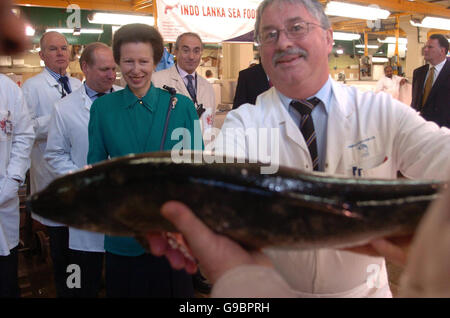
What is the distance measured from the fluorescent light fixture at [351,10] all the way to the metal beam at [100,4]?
445 centimetres

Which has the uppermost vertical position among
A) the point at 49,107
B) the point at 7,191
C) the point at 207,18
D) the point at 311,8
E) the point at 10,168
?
the point at 207,18

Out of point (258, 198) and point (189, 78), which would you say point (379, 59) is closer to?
point (189, 78)

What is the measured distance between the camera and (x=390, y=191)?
939 millimetres

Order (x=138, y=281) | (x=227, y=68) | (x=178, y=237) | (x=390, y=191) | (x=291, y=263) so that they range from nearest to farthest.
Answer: (x=390, y=191) → (x=178, y=237) → (x=291, y=263) → (x=138, y=281) → (x=227, y=68)

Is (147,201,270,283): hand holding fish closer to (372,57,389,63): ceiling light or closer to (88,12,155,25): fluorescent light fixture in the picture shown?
(88,12,155,25): fluorescent light fixture

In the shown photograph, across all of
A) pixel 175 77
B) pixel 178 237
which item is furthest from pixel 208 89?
pixel 178 237

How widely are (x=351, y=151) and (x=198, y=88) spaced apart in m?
3.02

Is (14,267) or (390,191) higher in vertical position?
(390,191)

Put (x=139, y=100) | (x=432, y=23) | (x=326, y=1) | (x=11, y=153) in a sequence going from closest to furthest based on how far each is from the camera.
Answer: (x=139, y=100) < (x=11, y=153) < (x=326, y=1) < (x=432, y=23)

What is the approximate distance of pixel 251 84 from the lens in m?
4.79

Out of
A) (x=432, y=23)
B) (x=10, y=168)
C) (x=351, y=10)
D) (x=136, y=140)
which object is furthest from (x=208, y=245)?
(x=432, y=23)

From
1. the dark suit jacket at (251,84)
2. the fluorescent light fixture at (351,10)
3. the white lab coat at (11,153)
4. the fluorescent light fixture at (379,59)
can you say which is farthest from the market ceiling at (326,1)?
the fluorescent light fixture at (379,59)
